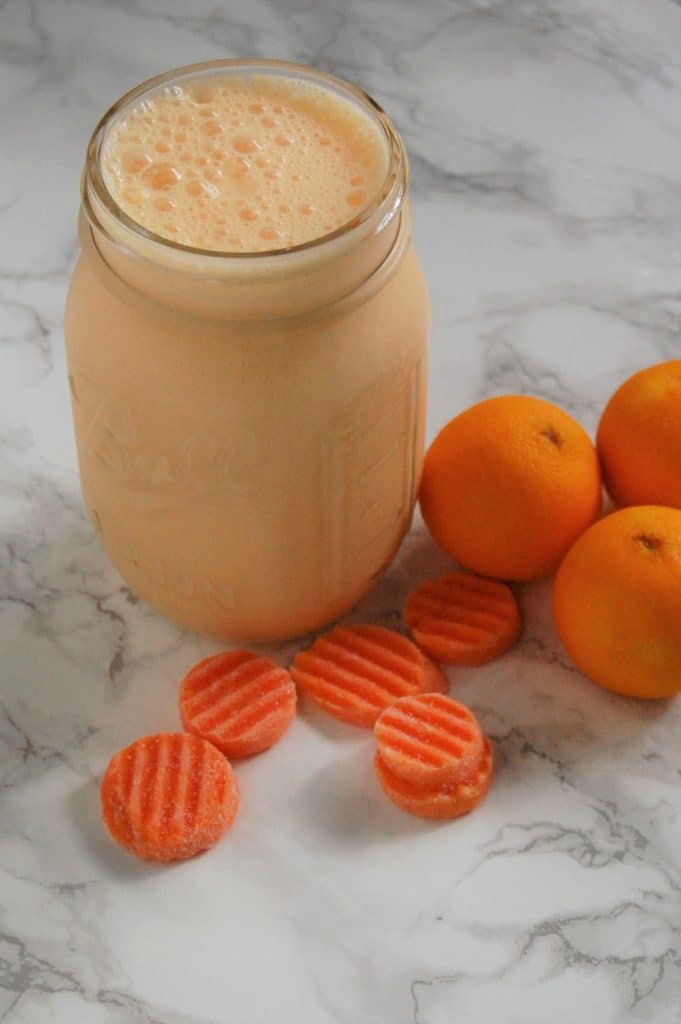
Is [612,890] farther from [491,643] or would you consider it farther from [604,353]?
[604,353]

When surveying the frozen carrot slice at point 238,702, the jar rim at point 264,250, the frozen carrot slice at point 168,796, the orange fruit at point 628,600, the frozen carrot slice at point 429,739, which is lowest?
the frozen carrot slice at point 168,796

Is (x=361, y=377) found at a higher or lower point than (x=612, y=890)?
higher

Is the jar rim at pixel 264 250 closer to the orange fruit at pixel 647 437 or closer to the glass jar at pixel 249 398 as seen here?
the glass jar at pixel 249 398

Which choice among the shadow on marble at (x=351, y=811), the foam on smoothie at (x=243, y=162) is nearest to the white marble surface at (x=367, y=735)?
the shadow on marble at (x=351, y=811)

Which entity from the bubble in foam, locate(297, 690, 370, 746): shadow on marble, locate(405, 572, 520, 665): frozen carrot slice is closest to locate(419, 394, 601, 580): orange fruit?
locate(405, 572, 520, 665): frozen carrot slice

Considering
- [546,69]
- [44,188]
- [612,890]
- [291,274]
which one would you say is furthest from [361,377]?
[546,69]

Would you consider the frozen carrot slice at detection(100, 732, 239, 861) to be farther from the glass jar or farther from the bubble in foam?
the bubble in foam

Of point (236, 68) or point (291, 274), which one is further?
point (236, 68)
